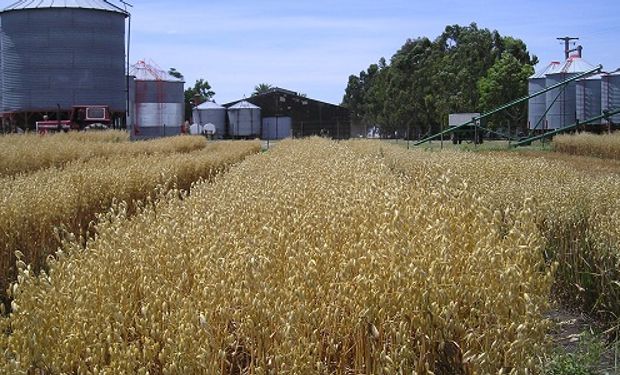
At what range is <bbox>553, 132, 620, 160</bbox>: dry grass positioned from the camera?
22.5 metres

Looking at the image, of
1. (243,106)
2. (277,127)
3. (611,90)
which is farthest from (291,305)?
(277,127)

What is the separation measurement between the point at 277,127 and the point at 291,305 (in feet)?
184

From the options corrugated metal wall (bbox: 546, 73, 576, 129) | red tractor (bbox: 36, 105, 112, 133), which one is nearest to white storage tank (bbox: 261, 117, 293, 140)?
corrugated metal wall (bbox: 546, 73, 576, 129)

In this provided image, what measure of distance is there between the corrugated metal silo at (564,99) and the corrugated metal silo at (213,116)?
992 inches

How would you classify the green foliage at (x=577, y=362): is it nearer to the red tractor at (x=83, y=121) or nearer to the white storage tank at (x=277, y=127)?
the red tractor at (x=83, y=121)

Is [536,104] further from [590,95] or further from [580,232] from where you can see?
[580,232]

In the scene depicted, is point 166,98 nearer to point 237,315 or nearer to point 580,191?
point 580,191

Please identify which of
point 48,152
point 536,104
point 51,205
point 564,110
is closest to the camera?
point 51,205

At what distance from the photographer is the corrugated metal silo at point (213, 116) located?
55.5 meters

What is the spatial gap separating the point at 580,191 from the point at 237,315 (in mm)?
4320

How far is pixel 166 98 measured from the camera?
4284 centimetres

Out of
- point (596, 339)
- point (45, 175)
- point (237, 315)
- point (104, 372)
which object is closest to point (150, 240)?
point (237, 315)

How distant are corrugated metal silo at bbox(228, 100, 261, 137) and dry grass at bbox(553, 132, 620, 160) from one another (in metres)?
31.6

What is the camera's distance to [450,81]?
55781mm
